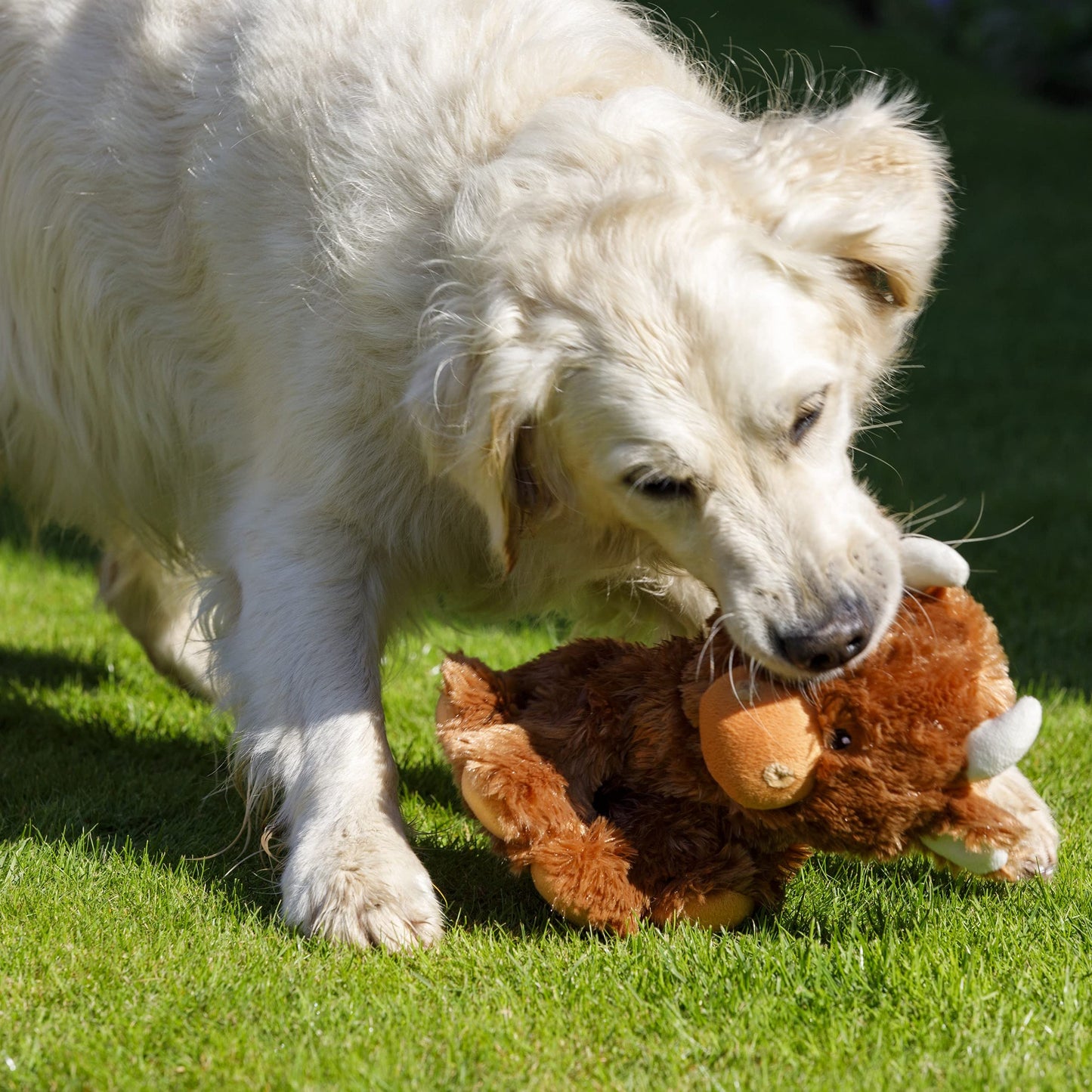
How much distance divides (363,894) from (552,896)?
1.42ft

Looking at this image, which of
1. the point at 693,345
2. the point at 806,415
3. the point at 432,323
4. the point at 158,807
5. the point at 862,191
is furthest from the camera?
the point at 158,807

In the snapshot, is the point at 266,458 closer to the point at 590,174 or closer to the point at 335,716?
the point at 335,716

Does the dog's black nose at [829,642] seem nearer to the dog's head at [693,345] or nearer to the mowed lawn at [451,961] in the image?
the dog's head at [693,345]

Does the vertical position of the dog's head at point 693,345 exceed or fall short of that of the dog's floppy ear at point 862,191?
it falls short

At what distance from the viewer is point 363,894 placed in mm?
3133

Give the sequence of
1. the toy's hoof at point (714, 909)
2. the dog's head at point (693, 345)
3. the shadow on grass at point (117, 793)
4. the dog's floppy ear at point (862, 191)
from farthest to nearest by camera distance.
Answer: the shadow on grass at point (117, 793), the dog's floppy ear at point (862, 191), the toy's hoof at point (714, 909), the dog's head at point (693, 345)

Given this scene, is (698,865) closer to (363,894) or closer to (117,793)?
(363,894)

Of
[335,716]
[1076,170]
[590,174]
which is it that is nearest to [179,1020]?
[335,716]

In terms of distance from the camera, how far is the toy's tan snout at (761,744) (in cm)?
283

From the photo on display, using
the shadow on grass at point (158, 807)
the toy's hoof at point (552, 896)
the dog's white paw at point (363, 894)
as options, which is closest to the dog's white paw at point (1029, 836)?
the toy's hoof at point (552, 896)

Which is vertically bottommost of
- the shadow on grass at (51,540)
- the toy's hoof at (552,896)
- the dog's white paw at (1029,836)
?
the shadow on grass at (51,540)

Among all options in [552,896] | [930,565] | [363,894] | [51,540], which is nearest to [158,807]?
[363,894]

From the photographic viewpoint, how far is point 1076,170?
1608cm

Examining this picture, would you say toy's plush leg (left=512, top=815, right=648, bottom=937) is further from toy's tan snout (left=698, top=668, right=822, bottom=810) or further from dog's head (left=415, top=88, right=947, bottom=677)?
dog's head (left=415, top=88, right=947, bottom=677)
